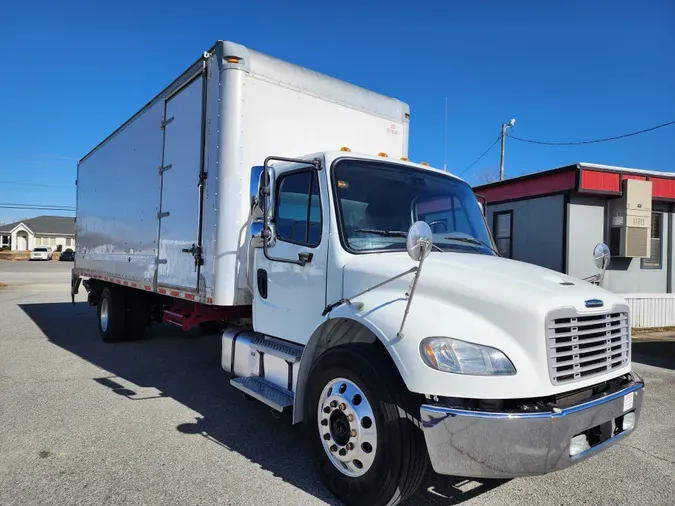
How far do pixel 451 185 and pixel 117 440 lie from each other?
12.1 ft

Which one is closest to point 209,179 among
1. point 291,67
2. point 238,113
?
point 238,113

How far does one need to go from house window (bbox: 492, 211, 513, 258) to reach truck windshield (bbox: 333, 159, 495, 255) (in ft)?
27.8

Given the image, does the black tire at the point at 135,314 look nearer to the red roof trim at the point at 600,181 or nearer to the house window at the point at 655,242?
the red roof trim at the point at 600,181

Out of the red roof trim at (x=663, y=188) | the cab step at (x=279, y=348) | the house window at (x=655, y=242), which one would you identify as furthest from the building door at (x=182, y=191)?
the house window at (x=655, y=242)

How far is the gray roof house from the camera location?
7575 cm

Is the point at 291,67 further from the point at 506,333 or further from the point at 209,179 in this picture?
the point at 506,333

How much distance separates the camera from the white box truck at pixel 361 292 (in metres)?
2.59

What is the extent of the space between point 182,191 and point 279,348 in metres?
2.29

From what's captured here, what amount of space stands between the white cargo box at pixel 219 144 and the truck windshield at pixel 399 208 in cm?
131

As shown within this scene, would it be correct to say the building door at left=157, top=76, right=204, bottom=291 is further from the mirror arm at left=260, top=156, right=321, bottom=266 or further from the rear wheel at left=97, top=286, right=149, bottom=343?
the rear wheel at left=97, top=286, right=149, bottom=343

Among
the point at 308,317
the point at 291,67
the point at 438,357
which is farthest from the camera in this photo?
the point at 291,67

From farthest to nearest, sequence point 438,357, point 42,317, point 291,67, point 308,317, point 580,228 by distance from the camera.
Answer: point 42,317 < point 580,228 < point 291,67 < point 308,317 < point 438,357

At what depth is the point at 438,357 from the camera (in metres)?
2.60

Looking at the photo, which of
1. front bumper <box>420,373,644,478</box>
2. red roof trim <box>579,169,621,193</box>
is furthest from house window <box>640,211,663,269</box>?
front bumper <box>420,373,644,478</box>
